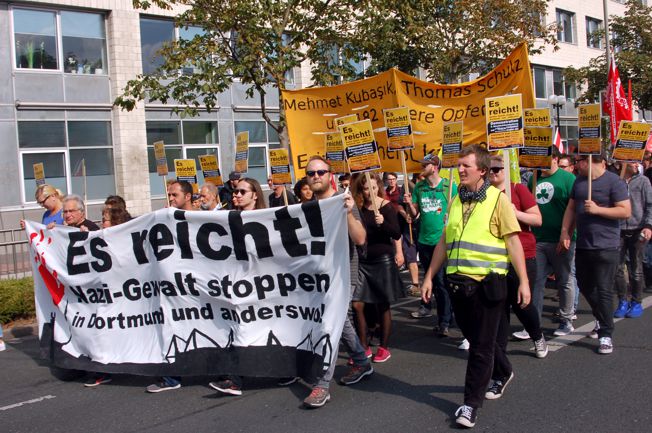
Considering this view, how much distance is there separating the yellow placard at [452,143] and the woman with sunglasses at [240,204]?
2774mm

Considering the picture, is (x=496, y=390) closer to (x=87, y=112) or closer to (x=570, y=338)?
(x=570, y=338)

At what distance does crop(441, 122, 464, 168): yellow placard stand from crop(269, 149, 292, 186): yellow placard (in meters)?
2.27

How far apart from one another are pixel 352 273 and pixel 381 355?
1.06 m

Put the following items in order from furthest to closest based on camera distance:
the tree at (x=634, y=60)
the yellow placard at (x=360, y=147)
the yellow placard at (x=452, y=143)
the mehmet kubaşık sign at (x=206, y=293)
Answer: the tree at (x=634, y=60) < the yellow placard at (x=452, y=143) < the yellow placard at (x=360, y=147) < the mehmet kubaşık sign at (x=206, y=293)

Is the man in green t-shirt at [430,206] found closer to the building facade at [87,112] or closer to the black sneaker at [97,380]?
the black sneaker at [97,380]

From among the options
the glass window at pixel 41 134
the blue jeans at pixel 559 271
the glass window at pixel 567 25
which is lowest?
the blue jeans at pixel 559 271

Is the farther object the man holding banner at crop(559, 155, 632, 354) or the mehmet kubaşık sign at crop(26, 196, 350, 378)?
the man holding banner at crop(559, 155, 632, 354)

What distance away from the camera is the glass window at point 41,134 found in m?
18.6

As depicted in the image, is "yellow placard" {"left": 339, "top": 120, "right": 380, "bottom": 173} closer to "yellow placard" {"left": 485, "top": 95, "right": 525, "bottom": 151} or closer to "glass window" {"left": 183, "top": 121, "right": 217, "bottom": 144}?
"yellow placard" {"left": 485, "top": 95, "right": 525, "bottom": 151}

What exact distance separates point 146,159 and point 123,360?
1519 centimetres

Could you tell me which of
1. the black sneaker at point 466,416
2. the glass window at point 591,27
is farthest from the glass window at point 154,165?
the glass window at point 591,27

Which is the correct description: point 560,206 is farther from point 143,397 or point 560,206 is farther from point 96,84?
point 96,84

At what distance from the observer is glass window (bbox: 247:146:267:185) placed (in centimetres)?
2303

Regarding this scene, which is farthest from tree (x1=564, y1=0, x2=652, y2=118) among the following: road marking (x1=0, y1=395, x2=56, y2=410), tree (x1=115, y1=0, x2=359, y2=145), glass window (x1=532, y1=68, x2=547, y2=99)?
road marking (x1=0, y1=395, x2=56, y2=410)
